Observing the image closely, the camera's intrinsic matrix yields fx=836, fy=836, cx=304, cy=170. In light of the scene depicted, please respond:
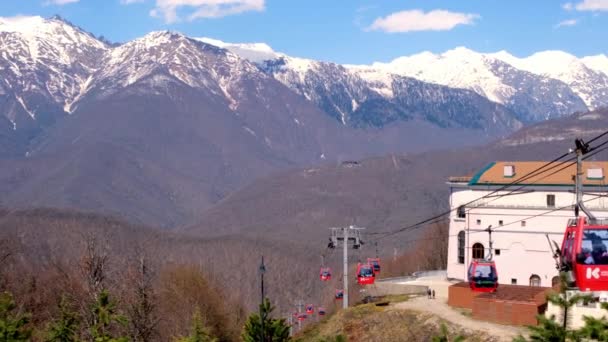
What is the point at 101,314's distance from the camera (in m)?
42.7

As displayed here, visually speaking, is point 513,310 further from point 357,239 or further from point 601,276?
point 601,276

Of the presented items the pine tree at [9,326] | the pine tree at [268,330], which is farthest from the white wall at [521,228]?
the pine tree at [9,326]

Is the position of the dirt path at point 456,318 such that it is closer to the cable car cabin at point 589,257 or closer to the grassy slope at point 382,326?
the grassy slope at point 382,326

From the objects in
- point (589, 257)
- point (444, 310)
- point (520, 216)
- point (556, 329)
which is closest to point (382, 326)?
point (444, 310)

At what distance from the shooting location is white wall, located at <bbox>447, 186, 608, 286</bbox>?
273 ft

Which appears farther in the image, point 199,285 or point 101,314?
point 199,285

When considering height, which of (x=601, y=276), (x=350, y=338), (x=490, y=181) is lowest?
(x=350, y=338)

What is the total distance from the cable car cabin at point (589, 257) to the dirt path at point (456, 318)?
22.9m

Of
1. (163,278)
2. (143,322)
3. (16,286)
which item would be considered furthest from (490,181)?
(16,286)

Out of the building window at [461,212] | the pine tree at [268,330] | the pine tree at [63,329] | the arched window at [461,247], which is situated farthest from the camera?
the arched window at [461,247]

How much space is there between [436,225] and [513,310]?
8561 centimetres

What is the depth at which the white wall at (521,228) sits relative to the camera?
83.2 metres

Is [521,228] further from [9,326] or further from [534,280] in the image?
[9,326]

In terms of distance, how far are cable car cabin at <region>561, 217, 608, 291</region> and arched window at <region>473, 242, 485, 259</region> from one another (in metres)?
55.3
